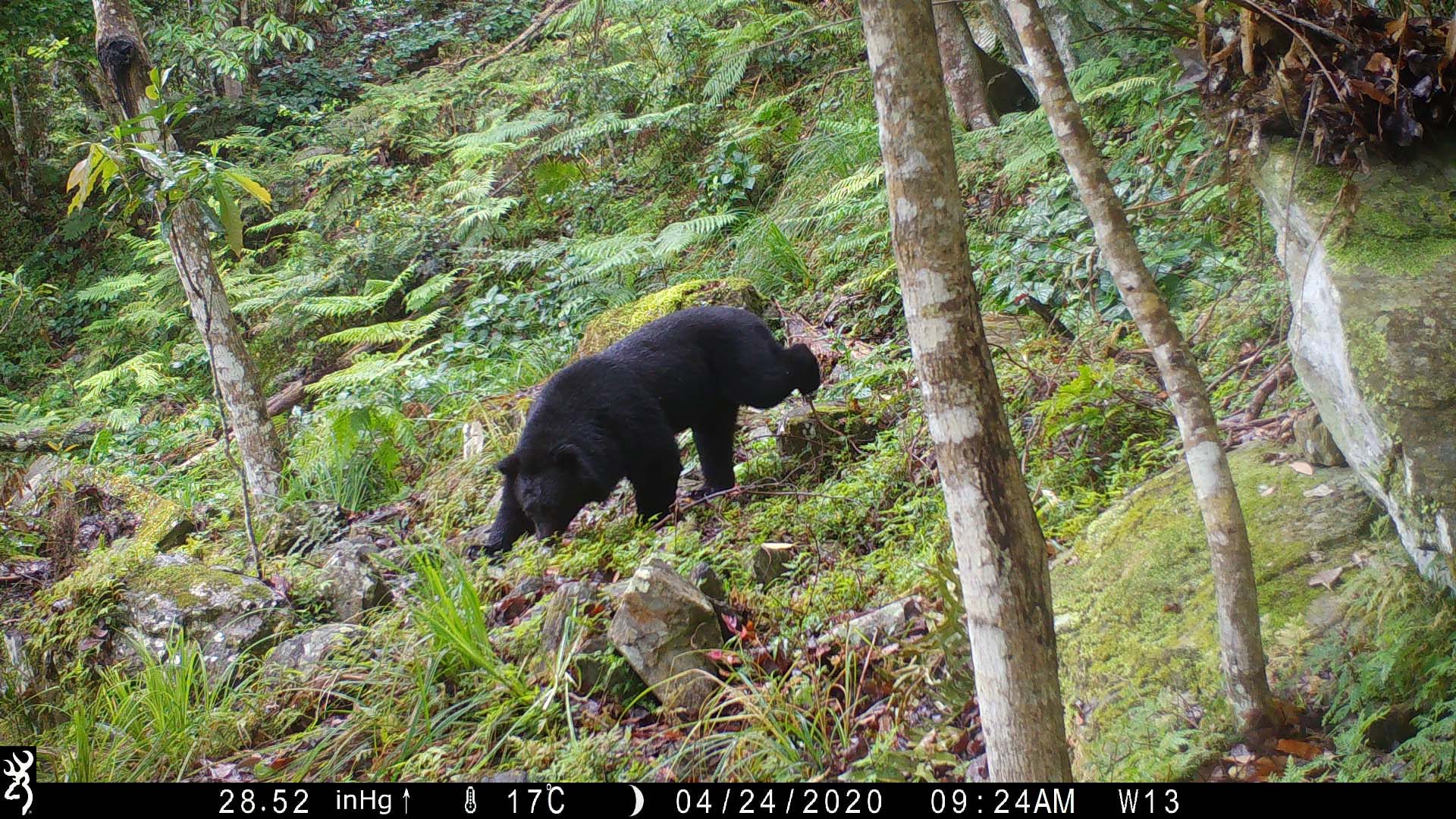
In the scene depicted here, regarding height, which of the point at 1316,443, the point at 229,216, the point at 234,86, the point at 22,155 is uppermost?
the point at 234,86

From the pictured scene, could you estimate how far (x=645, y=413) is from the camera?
5.73 m

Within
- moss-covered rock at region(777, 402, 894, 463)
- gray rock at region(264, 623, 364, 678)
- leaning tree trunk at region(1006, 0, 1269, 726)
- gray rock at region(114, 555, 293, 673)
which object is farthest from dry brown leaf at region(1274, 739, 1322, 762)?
gray rock at region(114, 555, 293, 673)

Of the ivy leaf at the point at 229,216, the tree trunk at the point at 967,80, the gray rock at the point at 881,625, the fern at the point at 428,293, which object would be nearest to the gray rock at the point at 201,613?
the ivy leaf at the point at 229,216

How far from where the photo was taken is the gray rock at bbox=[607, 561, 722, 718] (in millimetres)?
3727

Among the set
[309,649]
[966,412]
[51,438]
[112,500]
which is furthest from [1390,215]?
[51,438]

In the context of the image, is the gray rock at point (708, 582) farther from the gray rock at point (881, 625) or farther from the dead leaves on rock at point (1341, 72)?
the dead leaves on rock at point (1341, 72)

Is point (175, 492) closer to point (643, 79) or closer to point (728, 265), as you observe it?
point (728, 265)

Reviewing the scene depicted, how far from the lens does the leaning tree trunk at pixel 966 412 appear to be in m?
2.17

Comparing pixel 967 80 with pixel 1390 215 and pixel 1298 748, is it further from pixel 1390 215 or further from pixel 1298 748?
pixel 1298 748

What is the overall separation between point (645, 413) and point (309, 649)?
231 centimetres

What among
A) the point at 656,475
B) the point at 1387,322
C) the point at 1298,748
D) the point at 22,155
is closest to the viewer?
the point at 1298,748
